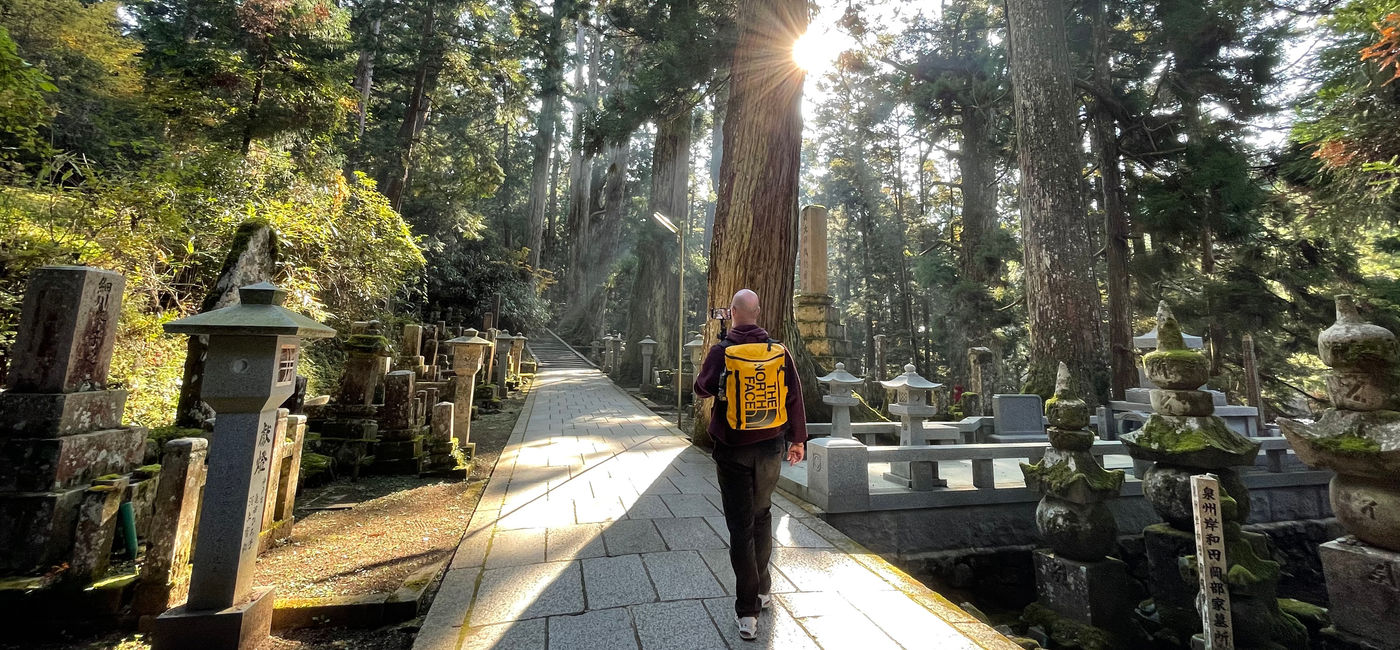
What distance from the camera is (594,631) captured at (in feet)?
7.41

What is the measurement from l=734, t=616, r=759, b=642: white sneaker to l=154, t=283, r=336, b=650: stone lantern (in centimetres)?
211

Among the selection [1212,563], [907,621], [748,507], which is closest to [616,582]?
[748,507]

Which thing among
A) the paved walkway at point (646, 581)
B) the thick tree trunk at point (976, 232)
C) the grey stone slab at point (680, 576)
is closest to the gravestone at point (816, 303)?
the thick tree trunk at point (976, 232)

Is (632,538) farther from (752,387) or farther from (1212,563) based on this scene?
(1212,563)

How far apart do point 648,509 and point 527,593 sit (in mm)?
1600

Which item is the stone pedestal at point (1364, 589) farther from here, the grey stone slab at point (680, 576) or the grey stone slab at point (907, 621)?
the grey stone slab at point (680, 576)

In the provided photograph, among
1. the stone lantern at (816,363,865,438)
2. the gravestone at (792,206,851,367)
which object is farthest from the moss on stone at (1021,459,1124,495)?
the gravestone at (792,206,851,367)

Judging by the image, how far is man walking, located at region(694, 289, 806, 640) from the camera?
7.54ft

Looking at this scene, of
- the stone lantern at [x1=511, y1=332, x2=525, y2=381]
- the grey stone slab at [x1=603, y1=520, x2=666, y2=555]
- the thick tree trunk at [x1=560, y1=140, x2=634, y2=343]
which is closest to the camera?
the grey stone slab at [x1=603, y1=520, x2=666, y2=555]

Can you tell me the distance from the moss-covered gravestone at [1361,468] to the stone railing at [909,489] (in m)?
1.58

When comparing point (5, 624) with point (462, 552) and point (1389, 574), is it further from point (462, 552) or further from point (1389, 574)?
point (1389, 574)

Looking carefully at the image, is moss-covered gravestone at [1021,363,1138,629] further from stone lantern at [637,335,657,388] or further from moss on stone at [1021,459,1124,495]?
stone lantern at [637,335,657,388]

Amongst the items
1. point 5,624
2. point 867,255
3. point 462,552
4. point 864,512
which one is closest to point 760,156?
point 864,512

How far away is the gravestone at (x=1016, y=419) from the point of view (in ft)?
23.9
